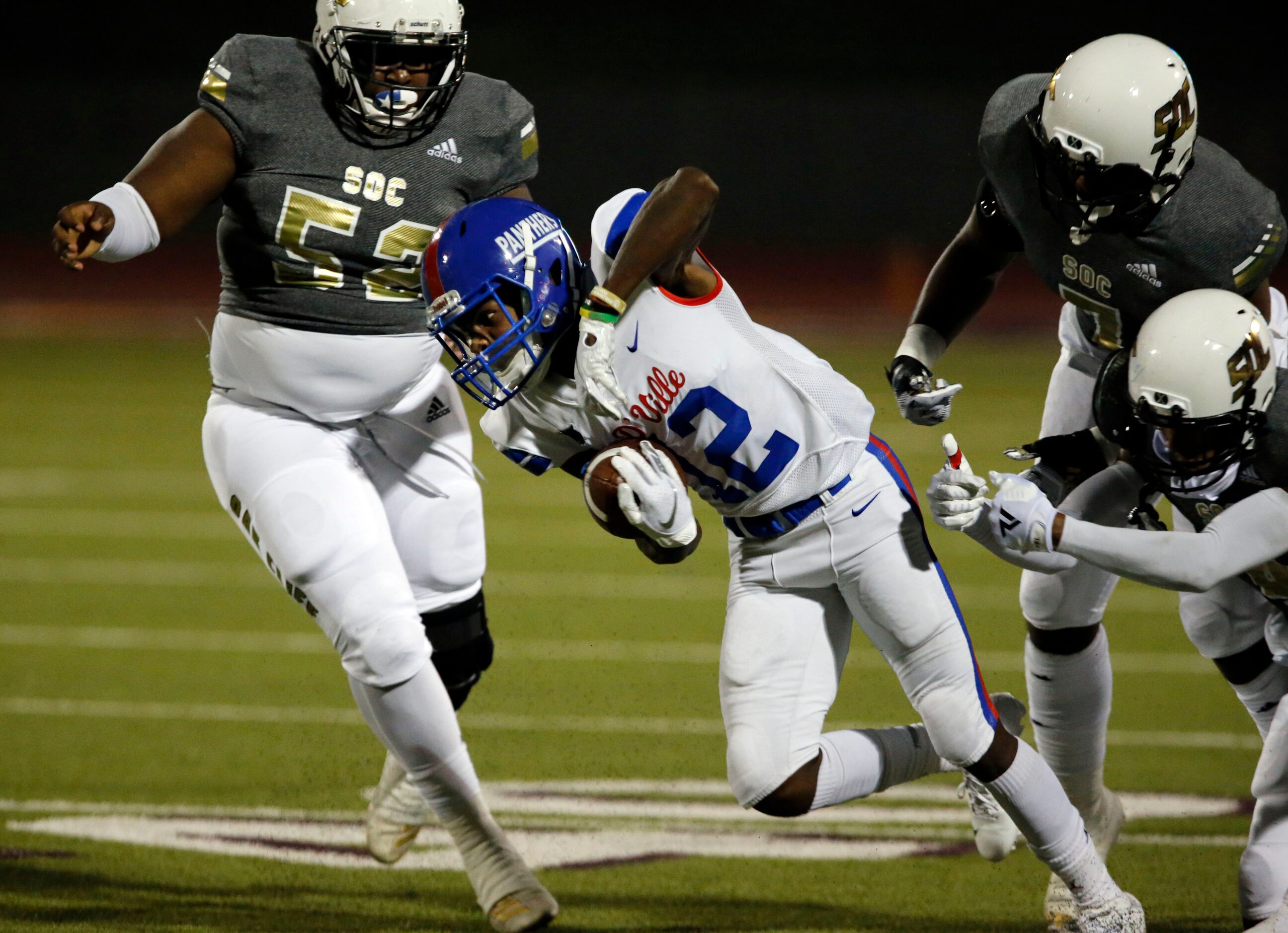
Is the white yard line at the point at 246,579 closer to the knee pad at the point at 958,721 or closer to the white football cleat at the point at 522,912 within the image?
the white football cleat at the point at 522,912

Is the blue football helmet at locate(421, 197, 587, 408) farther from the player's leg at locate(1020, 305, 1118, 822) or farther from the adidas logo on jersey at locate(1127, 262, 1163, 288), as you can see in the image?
the player's leg at locate(1020, 305, 1118, 822)

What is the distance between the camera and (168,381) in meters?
11.7

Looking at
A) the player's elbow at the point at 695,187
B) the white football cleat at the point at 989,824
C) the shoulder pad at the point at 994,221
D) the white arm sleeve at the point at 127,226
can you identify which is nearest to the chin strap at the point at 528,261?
the player's elbow at the point at 695,187

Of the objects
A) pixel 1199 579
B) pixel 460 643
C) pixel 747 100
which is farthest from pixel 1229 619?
pixel 747 100

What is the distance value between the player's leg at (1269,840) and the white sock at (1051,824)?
0.76 feet

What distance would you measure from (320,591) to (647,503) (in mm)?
858

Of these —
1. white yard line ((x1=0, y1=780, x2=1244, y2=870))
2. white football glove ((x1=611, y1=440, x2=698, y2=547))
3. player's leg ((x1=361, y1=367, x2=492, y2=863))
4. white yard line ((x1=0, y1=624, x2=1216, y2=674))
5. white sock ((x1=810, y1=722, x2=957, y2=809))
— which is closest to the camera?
white football glove ((x1=611, y1=440, x2=698, y2=547))

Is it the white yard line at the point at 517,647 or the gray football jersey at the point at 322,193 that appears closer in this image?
the gray football jersey at the point at 322,193

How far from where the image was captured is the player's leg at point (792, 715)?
9.22 ft

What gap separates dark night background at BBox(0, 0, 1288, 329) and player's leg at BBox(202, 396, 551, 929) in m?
12.7

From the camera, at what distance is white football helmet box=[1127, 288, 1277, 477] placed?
8.40 feet

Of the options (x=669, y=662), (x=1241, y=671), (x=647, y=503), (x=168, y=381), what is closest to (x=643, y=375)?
(x=647, y=503)

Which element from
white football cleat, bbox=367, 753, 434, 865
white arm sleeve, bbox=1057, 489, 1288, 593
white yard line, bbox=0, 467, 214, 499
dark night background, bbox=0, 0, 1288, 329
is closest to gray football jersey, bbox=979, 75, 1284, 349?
white arm sleeve, bbox=1057, 489, 1288, 593

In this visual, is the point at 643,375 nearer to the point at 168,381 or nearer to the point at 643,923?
the point at 643,923
